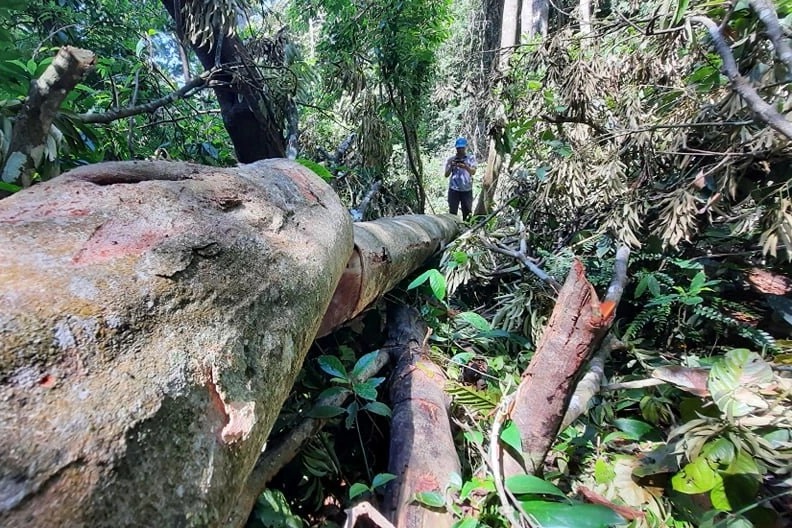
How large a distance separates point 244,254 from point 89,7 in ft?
19.4

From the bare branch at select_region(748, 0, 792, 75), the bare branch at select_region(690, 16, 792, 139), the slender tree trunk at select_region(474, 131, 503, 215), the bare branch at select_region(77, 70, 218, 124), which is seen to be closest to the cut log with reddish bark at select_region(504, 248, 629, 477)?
the bare branch at select_region(690, 16, 792, 139)

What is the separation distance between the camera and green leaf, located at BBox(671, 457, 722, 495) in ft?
4.25

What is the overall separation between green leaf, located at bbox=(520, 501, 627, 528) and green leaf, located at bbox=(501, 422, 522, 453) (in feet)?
0.82

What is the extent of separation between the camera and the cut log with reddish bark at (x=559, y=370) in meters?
1.54

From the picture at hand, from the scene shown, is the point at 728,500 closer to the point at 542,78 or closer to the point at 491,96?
the point at 542,78

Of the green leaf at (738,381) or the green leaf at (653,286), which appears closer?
the green leaf at (738,381)

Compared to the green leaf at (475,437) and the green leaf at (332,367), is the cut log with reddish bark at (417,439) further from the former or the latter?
the green leaf at (332,367)

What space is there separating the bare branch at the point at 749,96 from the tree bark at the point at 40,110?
2.59 metres

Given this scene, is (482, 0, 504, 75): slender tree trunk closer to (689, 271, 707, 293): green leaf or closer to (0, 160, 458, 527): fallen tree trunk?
(689, 271, 707, 293): green leaf

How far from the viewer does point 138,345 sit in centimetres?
69

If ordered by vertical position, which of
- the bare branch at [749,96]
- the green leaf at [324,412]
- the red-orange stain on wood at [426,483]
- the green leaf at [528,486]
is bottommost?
the red-orange stain on wood at [426,483]

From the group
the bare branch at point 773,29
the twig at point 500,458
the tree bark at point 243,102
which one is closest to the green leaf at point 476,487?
the twig at point 500,458

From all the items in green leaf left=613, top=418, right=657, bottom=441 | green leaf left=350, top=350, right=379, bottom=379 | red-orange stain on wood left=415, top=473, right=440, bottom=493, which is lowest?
green leaf left=613, top=418, right=657, bottom=441

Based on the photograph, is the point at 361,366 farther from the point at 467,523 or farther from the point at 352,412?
the point at 467,523
